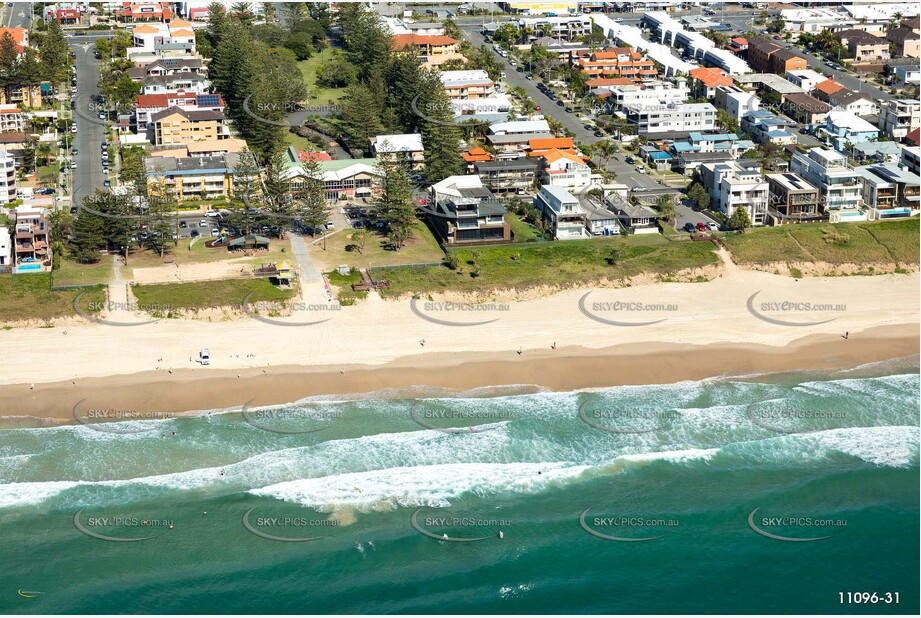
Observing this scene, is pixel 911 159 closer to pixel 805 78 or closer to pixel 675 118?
pixel 675 118

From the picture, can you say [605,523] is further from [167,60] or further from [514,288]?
[167,60]

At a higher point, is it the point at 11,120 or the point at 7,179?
the point at 11,120

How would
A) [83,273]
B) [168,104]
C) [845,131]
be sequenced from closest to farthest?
1. [83,273]
2. [845,131]
3. [168,104]

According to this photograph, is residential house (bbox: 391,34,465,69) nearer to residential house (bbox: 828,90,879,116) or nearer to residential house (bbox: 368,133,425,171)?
residential house (bbox: 368,133,425,171)

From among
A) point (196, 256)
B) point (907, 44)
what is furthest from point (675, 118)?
point (196, 256)

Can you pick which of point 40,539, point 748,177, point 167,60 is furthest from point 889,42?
point 40,539

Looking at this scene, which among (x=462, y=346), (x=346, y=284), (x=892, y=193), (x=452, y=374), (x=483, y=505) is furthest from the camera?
(x=892, y=193)
